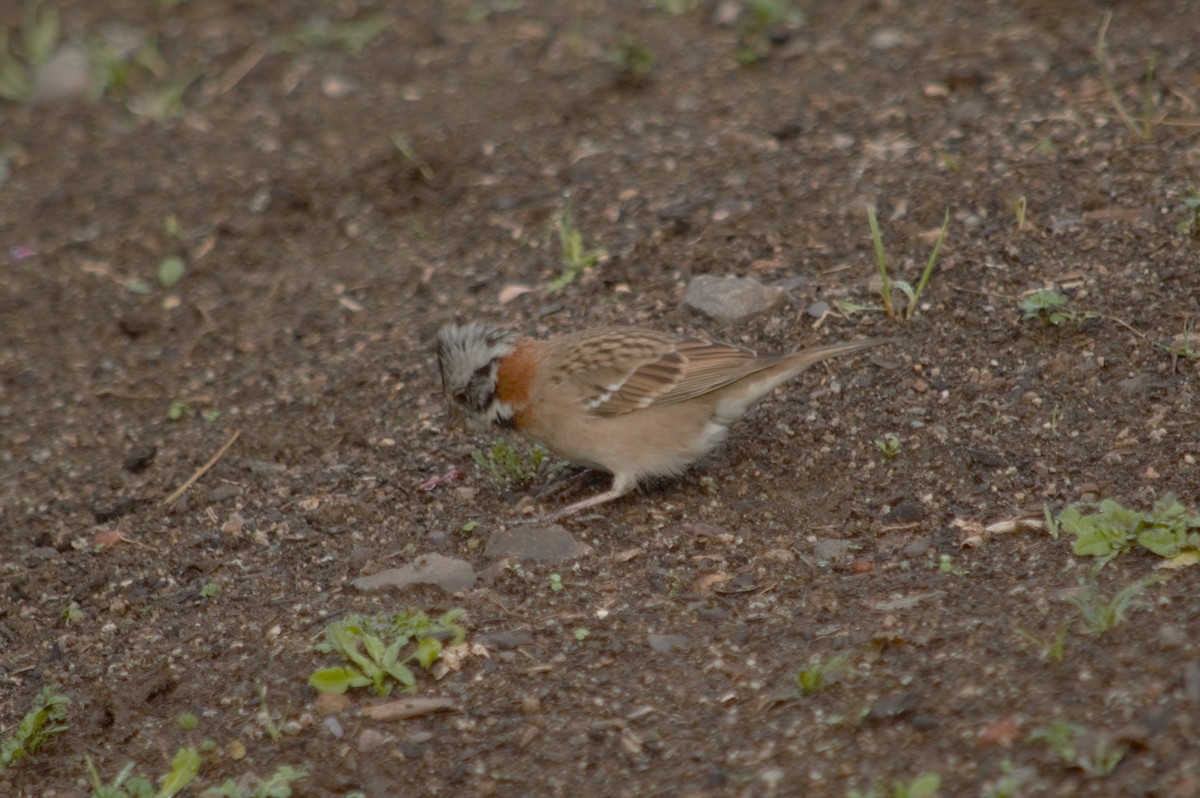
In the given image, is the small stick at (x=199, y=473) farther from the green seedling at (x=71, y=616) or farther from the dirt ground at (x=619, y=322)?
the green seedling at (x=71, y=616)

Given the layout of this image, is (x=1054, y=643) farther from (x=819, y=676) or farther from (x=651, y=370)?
(x=651, y=370)

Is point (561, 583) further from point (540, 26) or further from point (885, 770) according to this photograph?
point (540, 26)

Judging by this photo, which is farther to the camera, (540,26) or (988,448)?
(540,26)

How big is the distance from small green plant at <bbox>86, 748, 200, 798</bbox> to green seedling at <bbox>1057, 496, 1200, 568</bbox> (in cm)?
287

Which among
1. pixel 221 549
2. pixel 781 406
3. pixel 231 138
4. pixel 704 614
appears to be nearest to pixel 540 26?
pixel 231 138

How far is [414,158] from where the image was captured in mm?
8562

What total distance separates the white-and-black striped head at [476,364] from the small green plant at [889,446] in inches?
59.1

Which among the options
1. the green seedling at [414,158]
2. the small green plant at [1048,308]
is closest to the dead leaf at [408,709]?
the small green plant at [1048,308]

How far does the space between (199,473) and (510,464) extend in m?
1.47

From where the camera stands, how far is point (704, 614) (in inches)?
187

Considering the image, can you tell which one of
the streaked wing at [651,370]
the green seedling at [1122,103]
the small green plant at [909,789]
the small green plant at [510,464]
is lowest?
the small green plant at [510,464]

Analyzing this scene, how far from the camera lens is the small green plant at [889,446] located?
550cm

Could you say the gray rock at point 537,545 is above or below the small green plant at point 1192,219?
below

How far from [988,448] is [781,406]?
1007 mm
